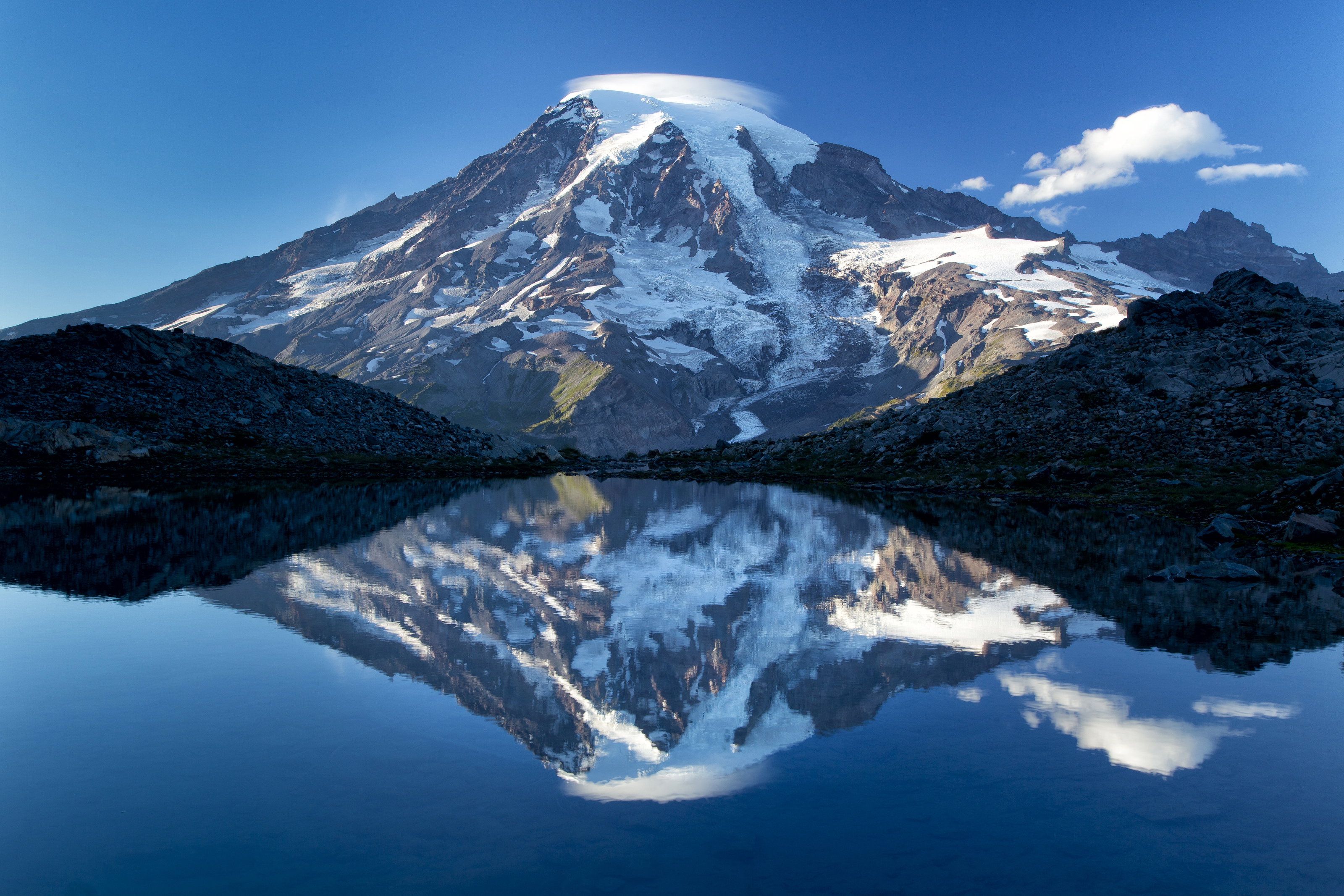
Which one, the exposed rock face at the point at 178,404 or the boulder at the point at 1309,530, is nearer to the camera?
the boulder at the point at 1309,530

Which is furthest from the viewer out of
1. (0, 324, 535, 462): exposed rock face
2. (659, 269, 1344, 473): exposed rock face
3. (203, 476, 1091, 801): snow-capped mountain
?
(0, 324, 535, 462): exposed rock face

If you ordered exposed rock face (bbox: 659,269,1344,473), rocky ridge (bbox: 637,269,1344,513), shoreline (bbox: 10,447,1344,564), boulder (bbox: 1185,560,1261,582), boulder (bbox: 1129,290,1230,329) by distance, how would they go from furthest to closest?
boulder (bbox: 1129,290,1230,329) → exposed rock face (bbox: 659,269,1344,473) → rocky ridge (bbox: 637,269,1344,513) → shoreline (bbox: 10,447,1344,564) → boulder (bbox: 1185,560,1261,582)

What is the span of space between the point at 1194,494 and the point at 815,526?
24.2m

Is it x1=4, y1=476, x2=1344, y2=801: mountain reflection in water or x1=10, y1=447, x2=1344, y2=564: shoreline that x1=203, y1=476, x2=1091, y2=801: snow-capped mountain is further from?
x1=10, y1=447, x2=1344, y2=564: shoreline

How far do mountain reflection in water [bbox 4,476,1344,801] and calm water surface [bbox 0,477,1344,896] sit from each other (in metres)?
0.12

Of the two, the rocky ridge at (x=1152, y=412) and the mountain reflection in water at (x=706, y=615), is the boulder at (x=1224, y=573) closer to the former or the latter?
the mountain reflection in water at (x=706, y=615)

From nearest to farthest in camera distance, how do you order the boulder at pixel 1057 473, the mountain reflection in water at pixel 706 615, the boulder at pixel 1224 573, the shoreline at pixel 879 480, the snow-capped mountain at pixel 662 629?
the snow-capped mountain at pixel 662 629
the mountain reflection in water at pixel 706 615
the boulder at pixel 1224 573
the shoreline at pixel 879 480
the boulder at pixel 1057 473

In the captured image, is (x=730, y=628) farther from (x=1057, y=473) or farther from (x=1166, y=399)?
(x=1166, y=399)

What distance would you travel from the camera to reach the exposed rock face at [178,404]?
67.4 m

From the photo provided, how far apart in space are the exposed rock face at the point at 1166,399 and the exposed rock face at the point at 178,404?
165 ft

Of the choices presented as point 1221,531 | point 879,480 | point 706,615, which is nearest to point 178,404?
point 879,480

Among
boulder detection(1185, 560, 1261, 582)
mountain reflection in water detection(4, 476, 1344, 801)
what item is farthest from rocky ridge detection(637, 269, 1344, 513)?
boulder detection(1185, 560, 1261, 582)

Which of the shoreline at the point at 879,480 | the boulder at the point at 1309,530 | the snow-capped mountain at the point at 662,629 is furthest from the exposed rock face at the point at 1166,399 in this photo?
the snow-capped mountain at the point at 662,629

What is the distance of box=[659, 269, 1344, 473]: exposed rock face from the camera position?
54.0m
